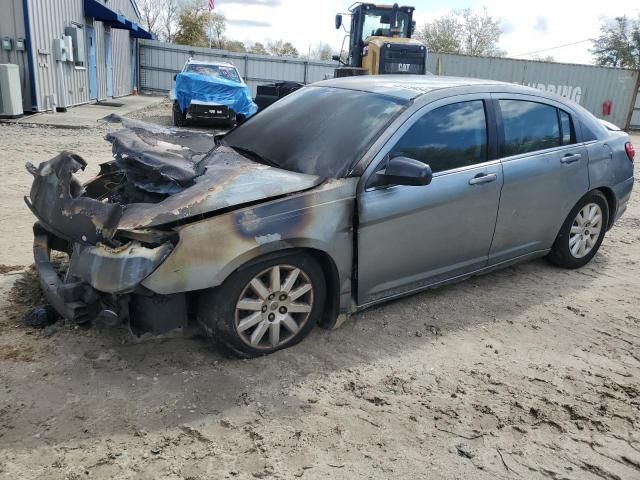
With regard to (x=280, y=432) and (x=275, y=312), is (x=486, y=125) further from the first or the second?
(x=280, y=432)

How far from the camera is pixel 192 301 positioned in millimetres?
3141

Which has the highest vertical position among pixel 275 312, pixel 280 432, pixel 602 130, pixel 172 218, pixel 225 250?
pixel 602 130

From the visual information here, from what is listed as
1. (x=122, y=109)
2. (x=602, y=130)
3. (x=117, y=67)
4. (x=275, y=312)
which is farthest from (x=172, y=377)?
(x=117, y=67)

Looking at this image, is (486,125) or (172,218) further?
(486,125)

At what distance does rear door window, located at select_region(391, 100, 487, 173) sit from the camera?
11.9ft

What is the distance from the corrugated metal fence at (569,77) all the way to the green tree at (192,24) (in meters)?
26.9

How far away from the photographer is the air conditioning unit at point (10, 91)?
12469 millimetres

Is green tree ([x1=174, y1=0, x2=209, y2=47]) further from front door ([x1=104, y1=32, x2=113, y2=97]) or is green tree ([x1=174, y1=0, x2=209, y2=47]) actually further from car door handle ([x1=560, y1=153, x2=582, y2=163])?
car door handle ([x1=560, y1=153, x2=582, y2=163])

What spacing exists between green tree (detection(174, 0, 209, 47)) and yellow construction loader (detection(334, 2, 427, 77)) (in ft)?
101

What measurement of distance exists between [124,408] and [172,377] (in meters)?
0.35

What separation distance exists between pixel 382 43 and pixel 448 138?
35.1 feet

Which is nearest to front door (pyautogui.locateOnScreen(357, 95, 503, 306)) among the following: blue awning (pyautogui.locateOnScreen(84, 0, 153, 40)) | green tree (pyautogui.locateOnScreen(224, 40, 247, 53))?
blue awning (pyautogui.locateOnScreen(84, 0, 153, 40))

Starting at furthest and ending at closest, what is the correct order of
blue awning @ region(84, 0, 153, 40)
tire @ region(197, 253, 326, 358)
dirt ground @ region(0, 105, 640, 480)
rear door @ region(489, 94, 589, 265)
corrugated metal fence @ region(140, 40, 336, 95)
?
A: corrugated metal fence @ region(140, 40, 336, 95), blue awning @ region(84, 0, 153, 40), rear door @ region(489, 94, 589, 265), tire @ region(197, 253, 326, 358), dirt ground @ region(0, 105, 640, 480)

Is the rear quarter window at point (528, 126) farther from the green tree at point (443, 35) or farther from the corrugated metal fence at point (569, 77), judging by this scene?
the green tree at point (443, 35)
